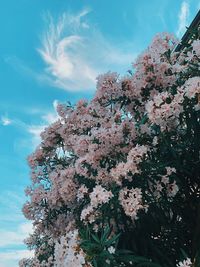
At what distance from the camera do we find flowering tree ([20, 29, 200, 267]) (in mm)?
5070

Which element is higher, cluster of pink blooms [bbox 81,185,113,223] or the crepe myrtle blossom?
cluster of pink blooms [bbox 81,185,113,223]

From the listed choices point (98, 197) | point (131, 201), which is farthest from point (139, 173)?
point (98, 197)

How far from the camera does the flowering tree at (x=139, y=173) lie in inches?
200

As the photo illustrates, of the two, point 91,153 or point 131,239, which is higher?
point 91,153

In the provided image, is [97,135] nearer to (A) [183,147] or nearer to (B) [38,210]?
(A) [183,147]

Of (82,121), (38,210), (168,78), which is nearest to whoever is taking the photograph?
(168,78)

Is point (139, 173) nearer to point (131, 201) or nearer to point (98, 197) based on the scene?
point (131, 201)

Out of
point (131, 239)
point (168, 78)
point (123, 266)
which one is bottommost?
point (123, 266)

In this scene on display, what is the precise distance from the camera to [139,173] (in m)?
5.22

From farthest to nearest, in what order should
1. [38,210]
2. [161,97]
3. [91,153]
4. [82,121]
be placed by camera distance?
[38,210] → [82,121] → [91,153] → [161,97]

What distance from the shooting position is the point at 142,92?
627cm

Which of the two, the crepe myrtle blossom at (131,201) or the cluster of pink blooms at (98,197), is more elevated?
the cluster of pink blooms at (98,197)

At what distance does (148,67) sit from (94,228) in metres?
2.48

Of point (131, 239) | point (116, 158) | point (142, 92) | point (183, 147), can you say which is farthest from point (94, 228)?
point (142, 92)
